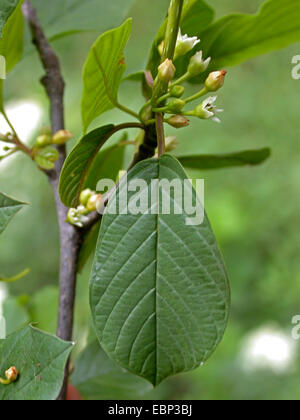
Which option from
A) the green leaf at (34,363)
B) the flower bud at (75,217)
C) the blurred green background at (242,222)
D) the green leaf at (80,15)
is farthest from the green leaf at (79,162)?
the blurred green background at (242,222)

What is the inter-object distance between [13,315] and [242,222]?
136 cm

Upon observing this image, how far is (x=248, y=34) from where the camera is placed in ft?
1.74

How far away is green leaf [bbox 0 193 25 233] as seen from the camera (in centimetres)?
41

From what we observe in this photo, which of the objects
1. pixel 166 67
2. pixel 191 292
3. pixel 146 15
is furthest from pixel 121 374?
pixel 146 15

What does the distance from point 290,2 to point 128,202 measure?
249 mm

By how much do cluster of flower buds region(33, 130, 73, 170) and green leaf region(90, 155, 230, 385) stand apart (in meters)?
0.16

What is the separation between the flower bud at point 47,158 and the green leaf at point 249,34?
189 millimetres

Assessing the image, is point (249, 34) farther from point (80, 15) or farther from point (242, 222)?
point (242, 222)

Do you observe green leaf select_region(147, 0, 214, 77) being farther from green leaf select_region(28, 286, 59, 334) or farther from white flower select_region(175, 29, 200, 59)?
green leaf select_region(28, 286, 59, 334)

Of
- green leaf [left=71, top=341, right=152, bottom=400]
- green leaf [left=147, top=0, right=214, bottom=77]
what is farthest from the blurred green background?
green leaf [left=147, top=0, right=214, bottom=77]

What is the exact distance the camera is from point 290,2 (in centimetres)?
48

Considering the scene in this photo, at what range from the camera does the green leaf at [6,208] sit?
1.36ft

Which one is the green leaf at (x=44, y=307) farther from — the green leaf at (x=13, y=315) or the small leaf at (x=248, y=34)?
the small leaf at (x=248, y=34)

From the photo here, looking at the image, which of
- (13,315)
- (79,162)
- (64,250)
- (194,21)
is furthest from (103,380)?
(194,21)
